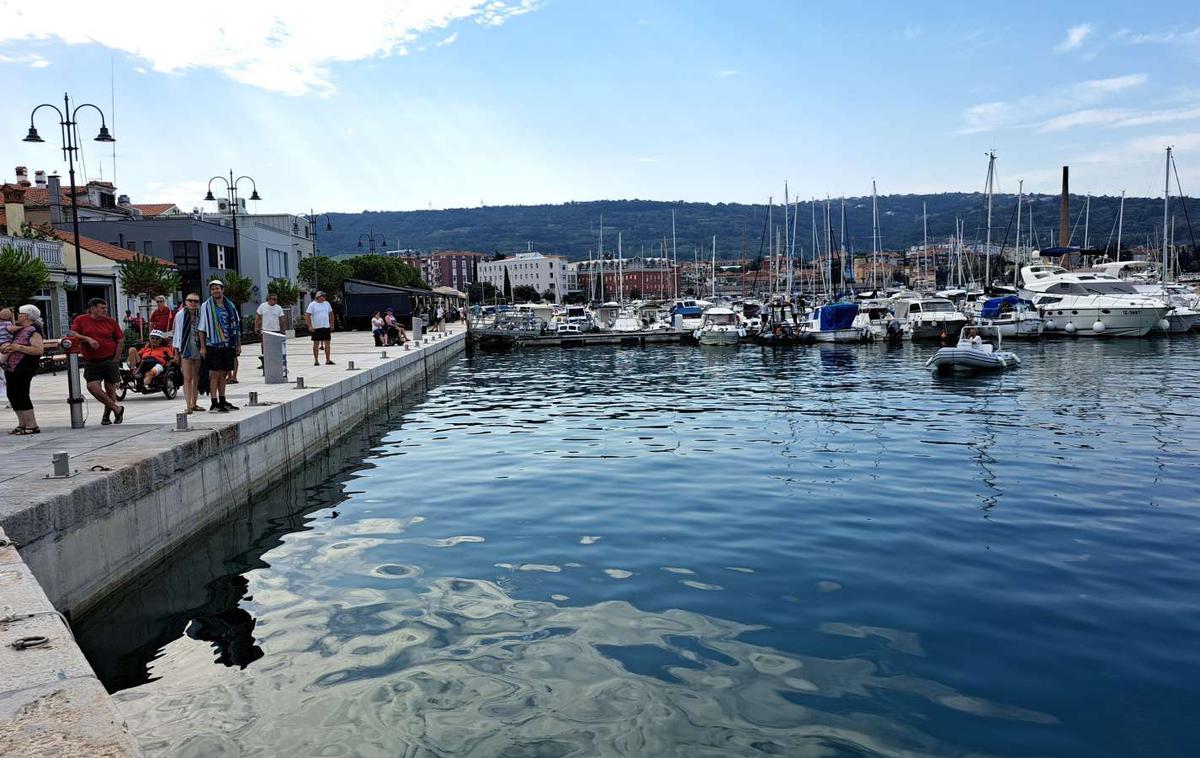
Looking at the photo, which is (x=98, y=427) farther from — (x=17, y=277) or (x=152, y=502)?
(x=17, y=277)

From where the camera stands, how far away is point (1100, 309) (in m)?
49.2

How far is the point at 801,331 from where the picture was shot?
50.3m

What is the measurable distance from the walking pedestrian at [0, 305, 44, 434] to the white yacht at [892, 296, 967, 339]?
41.0 meters

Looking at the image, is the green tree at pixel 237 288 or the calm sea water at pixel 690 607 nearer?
the calm sea water at pixel 690 607

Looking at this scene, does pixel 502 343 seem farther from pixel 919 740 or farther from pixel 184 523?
pixel 919 740

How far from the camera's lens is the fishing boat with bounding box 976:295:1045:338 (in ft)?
158

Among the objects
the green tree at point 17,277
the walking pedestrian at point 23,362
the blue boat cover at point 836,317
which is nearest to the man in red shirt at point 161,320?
the walking pedestrian at point 23,362

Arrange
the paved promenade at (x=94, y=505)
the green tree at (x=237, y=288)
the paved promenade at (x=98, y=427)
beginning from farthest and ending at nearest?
the green tree at (x=237, y=288)
the paved promenade at (x=98, y=427)
the paved promenade at (x=94, y=505)

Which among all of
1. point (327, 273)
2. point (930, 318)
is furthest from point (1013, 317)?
point (327, 273)

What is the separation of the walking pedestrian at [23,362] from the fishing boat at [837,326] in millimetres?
42258

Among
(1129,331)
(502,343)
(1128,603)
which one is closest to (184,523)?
(1128,603)

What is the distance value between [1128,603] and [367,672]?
6.07 meters

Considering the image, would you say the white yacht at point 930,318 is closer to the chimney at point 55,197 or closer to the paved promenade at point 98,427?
the paved promenade at point 98,427

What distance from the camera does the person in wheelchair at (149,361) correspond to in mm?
16734
